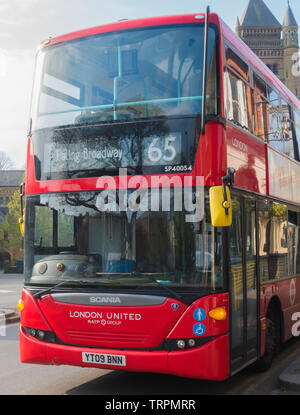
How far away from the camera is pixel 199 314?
6309 mm

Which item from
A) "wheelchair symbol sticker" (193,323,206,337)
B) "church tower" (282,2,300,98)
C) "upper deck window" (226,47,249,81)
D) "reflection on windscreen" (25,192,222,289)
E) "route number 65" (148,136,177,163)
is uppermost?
"church tower" (282,2,300,98)

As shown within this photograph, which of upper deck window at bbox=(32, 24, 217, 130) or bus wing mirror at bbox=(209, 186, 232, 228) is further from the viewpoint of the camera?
upper deck window at bbox=(32, 24, 217, 130)

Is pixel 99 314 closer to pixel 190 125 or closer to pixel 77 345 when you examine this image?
pixel 77 345

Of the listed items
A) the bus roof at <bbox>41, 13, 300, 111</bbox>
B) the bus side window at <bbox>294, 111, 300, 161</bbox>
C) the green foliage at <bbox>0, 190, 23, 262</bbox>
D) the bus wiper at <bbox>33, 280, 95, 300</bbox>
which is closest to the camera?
the bus wiper at <bbox>33, 280, 95, 300</bbox>

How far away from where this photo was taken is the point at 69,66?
7523 mm

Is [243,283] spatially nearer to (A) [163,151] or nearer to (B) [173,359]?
(B) [173,359]

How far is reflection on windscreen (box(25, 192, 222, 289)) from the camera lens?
21.2 ft

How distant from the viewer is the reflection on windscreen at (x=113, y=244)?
646cm

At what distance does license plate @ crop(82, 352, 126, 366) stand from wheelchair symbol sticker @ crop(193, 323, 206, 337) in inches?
32.6

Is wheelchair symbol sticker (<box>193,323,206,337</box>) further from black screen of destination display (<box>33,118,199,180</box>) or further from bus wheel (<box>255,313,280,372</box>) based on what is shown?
bus wheel (<box>255,313,280,372</box>)

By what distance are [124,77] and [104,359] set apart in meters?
3.30

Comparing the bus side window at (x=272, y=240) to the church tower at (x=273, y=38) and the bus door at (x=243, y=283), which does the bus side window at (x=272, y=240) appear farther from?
the church tower at (x=273, y=38)

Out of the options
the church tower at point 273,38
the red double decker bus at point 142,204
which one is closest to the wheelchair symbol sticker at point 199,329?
the red double decker bus at point 142,204

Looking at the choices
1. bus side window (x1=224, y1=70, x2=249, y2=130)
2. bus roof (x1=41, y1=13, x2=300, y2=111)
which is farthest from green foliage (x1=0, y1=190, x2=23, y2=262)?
bus side window (x1=224, y1=70, x2=249, y2=130)
